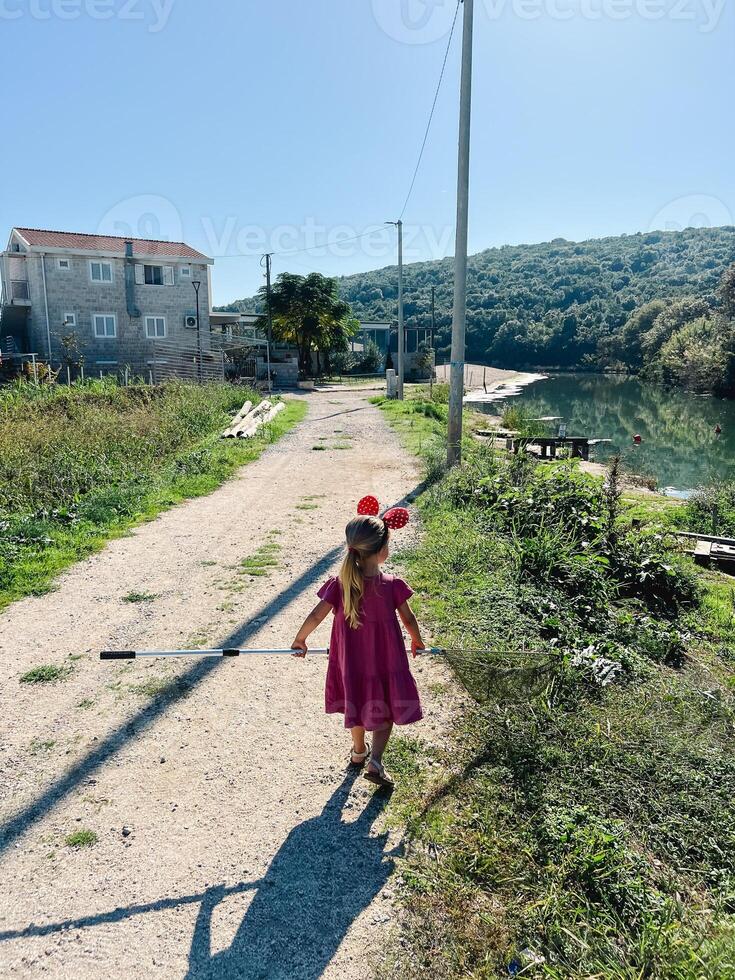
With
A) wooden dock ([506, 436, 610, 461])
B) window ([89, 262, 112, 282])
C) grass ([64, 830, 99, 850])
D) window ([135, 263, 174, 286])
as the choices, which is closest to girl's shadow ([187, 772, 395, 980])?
grass ([64, 830, 99, 850])

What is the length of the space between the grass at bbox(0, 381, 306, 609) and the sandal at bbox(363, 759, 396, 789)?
399 centimetres

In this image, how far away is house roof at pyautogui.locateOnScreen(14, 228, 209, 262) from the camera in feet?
113

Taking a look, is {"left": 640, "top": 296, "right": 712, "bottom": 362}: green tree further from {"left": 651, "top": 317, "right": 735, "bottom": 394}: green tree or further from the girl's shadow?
the girl's shadow

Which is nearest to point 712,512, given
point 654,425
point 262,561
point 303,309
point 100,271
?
point 262,561

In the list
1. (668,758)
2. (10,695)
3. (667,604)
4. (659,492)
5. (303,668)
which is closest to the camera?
(668,758)

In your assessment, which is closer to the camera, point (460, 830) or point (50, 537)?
point (460, 830)

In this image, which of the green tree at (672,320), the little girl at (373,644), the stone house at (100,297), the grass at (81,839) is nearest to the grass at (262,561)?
the little girl at (373,644)

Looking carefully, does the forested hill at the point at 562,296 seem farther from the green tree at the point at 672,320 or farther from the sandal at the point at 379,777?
the sandal at the point at 379,777

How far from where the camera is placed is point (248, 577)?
21.7ft

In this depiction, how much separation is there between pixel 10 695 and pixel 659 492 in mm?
15880

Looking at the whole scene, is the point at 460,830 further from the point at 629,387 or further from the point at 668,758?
the point at 629,387

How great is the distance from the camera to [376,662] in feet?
11.1

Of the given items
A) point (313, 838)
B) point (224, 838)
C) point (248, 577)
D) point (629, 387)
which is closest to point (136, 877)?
point (224, 838)

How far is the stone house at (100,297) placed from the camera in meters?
33.8
